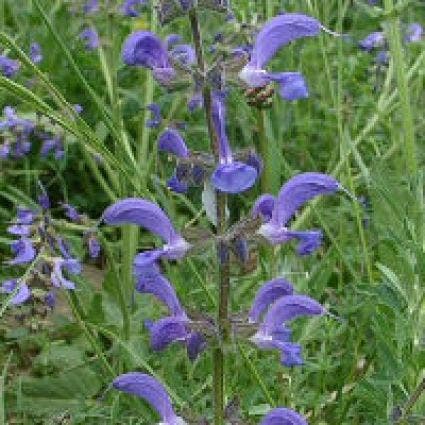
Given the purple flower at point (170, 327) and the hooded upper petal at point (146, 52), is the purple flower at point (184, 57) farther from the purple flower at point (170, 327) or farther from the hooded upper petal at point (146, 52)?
the purple flower at point (170, 327)

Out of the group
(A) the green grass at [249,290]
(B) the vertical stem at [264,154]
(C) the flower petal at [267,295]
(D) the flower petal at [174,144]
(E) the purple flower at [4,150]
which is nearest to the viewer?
(D) the flower petal at [174,144]

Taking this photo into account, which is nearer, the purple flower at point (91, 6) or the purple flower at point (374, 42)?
the purple flower at point (91, 6)

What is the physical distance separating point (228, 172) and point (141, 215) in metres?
0.27

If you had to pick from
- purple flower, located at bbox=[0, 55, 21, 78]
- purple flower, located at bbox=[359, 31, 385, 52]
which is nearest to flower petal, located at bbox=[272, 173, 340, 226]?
purple flower, located at bbox=[0, 55, 21, 78]

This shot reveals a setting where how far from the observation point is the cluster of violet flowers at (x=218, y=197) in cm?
174

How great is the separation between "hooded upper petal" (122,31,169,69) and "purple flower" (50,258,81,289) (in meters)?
0.79

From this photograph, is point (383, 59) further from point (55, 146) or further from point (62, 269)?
point (62, 269)

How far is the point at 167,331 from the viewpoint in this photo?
1863 millimetres

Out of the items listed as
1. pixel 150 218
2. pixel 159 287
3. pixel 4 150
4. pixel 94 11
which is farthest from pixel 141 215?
pixel 94 11

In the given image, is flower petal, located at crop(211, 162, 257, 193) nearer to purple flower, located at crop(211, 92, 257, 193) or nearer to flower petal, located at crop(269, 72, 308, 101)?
purple flower, located at crop(211, 92, 257, 193)

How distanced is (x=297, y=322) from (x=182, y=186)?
810 mm

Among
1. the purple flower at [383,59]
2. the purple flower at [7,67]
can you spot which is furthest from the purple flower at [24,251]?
the purple flower at [383,59]

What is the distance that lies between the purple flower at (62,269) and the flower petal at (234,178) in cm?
89

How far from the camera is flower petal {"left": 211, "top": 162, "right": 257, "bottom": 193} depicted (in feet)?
5.37
